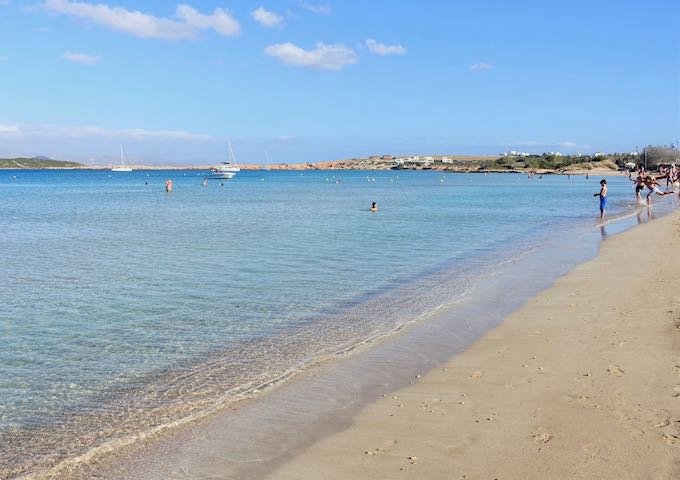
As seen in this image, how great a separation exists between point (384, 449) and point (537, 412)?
6.19ft

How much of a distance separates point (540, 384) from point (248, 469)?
3869 millimetres

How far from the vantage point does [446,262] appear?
19.2 m

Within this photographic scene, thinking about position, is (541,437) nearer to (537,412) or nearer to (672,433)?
(537,412)

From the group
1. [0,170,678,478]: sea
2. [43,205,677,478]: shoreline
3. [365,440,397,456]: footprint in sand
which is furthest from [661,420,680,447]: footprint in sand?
[0,170,678,478]: sea

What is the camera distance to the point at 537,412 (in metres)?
6.85

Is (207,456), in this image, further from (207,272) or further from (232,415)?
(207,272)

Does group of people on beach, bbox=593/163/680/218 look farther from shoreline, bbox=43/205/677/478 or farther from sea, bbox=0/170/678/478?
shoreline, bbox=43/205/677/478

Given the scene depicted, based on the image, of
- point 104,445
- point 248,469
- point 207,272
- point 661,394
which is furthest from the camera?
point 207,272

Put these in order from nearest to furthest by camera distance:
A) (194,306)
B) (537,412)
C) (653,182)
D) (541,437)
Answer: (541,437) < (537,412) < (194,306) < (653,182)

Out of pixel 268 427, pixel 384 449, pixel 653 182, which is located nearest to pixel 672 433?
pixel 384 449

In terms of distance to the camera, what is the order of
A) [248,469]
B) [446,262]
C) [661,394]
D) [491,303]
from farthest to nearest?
[446,262] < [491,303] < [661,394] < [248,469]

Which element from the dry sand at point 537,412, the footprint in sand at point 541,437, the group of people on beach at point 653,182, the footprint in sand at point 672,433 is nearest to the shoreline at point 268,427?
the dry sand at point 537,412

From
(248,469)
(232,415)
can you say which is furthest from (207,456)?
(232,415)

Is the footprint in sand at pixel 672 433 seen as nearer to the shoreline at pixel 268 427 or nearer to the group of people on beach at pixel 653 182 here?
the shoreline at pixel 268 427
